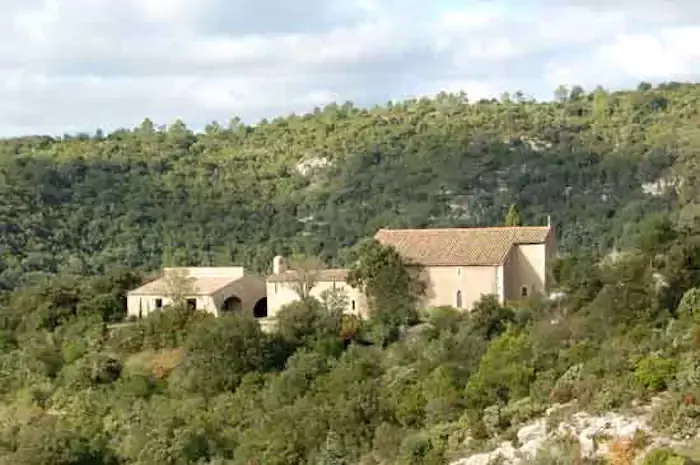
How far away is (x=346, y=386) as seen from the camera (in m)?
31.7

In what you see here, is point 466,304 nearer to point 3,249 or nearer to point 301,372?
point 301,372

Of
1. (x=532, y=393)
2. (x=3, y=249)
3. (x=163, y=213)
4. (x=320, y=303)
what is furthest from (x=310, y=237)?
(x=532, y=393)

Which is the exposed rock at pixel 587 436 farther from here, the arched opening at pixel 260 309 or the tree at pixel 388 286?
the arched opening at pixel 260 309

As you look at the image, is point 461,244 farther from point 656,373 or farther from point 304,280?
point 656,373

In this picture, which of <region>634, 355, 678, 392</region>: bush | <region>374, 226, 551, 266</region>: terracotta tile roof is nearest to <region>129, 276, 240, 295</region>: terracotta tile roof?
<region>374, 226, 551, 266</region>: terracotta tile roof

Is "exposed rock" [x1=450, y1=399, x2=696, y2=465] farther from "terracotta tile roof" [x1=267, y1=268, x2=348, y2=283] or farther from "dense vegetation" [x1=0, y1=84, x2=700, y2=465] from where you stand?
"terracotta tile roof" [x1=267, y1=268, x2=348, y2=283]

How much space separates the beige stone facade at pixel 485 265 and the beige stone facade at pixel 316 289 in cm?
170

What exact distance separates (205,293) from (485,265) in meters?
8.03

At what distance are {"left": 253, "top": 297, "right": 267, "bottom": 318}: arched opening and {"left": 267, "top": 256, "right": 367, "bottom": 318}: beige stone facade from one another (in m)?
1.27

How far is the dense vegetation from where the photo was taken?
94.7ft

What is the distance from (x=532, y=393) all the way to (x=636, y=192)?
114ft

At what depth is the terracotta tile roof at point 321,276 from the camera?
3797 cm

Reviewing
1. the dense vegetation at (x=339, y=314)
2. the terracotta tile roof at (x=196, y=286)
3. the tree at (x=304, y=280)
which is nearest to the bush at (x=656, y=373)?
the dense vegetation at (x=339, y=314)

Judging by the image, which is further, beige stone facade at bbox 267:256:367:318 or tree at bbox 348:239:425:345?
beige stone facade at bbox 267:256:367:318
